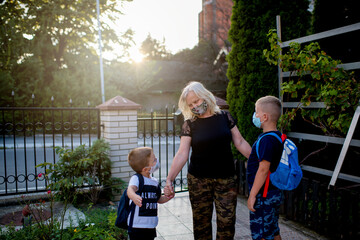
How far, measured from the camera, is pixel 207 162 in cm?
226

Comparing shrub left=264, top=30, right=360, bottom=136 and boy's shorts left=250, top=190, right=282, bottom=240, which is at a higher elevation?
shrub left=264, top=30, right=360, bottom=136

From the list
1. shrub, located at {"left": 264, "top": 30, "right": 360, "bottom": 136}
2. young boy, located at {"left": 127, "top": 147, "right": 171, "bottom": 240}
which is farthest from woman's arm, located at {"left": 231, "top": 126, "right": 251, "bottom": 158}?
shrub, located at {"left": 264, "top": 30, "right": 360, "bottom": 136}

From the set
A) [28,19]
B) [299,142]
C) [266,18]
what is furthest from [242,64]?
[28,19]

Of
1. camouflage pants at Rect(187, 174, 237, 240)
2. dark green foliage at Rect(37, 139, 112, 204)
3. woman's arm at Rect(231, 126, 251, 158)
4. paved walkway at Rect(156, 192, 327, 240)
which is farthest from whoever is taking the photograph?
dark green foliage at Rect(37, 139, 112, 204)

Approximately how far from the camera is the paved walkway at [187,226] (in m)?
3.24

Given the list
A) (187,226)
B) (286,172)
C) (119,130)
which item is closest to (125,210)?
(286,172)

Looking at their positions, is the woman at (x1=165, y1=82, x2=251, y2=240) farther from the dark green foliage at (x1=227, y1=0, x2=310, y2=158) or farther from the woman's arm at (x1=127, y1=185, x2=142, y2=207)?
the dark green foliage at (x1=227, y1=0, x2=310, y2=158)

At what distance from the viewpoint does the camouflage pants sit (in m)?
2.25

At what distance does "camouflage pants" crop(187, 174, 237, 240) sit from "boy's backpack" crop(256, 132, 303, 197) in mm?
320

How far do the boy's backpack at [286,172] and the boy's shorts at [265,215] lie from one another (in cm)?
8

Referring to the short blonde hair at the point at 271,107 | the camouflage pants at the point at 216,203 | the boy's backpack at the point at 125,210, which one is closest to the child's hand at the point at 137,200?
the boy's backpack at the point at 125,210

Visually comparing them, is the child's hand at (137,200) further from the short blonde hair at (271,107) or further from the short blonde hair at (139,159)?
the short blonde hair at (271,107)

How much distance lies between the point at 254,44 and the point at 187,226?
320 cm

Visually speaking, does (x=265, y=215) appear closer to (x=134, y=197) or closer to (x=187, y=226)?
(x=134, y=197)
